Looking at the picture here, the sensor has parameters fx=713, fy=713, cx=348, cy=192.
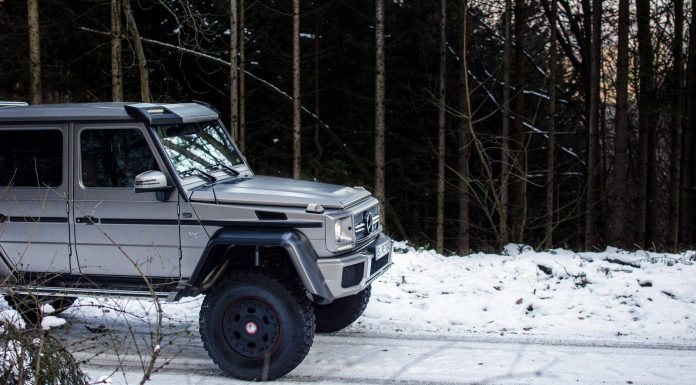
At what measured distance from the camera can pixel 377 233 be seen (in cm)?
696

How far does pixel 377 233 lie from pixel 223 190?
1622mm

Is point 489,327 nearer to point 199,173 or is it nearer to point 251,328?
point 251,328

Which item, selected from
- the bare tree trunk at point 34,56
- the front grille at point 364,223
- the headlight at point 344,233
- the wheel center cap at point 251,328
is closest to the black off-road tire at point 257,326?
the wheel center cap at point 251,328

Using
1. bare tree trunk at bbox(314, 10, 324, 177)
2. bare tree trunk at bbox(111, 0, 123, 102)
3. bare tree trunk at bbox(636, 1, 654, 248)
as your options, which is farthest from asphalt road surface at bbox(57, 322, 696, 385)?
bare tree trunk at bbox(314, 10, 324, 177)

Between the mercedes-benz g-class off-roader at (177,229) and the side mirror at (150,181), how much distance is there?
0.5 inches

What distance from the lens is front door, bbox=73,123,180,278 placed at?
614cm

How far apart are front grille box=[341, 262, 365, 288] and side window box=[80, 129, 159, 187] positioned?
1928mm

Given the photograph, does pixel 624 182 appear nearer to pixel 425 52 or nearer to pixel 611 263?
pixel 425 52

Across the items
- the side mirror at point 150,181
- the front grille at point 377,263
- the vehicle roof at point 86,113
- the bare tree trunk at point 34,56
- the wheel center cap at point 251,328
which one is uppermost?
the bare tree trunk at point 34,56

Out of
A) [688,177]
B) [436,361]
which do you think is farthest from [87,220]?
[688,177]

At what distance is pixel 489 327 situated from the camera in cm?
749

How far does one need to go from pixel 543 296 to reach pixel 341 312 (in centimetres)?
257

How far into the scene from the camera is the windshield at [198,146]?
6441 millimetres

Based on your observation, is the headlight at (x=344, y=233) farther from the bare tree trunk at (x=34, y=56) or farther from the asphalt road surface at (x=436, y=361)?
the bare tree trunk at (x=34, y=56)
